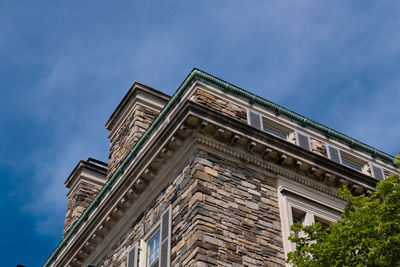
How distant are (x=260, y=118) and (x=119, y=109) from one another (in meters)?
8.04

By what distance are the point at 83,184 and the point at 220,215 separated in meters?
13.9

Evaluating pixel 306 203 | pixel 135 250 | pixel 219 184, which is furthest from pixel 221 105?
pixel 135 250

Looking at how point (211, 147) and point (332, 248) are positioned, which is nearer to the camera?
point (332, 248)

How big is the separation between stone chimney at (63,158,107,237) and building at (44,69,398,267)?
672 centimetres

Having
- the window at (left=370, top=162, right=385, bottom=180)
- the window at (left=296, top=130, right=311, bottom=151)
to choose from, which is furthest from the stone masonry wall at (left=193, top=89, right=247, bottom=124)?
the window at (left=370, top=162, right=385, bottom=180)

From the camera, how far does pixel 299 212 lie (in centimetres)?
1866

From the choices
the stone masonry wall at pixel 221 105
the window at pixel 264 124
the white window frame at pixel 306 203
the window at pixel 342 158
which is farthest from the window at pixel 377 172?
the stone masonry wall at pixel 221 105

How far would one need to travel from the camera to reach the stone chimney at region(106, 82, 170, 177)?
82.2ft

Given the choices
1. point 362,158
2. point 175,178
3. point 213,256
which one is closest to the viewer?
point 213,256

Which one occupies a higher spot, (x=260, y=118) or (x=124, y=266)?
(x=260, y=118)

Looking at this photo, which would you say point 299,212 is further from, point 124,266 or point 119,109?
point 119,109

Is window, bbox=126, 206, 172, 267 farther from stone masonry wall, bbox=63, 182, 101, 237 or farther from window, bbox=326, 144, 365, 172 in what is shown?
stone masonry wall, bbox=63, 182, 101, 237

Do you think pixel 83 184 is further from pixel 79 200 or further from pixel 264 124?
pixel 264 124

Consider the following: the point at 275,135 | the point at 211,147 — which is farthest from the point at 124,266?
the point at 275,135
